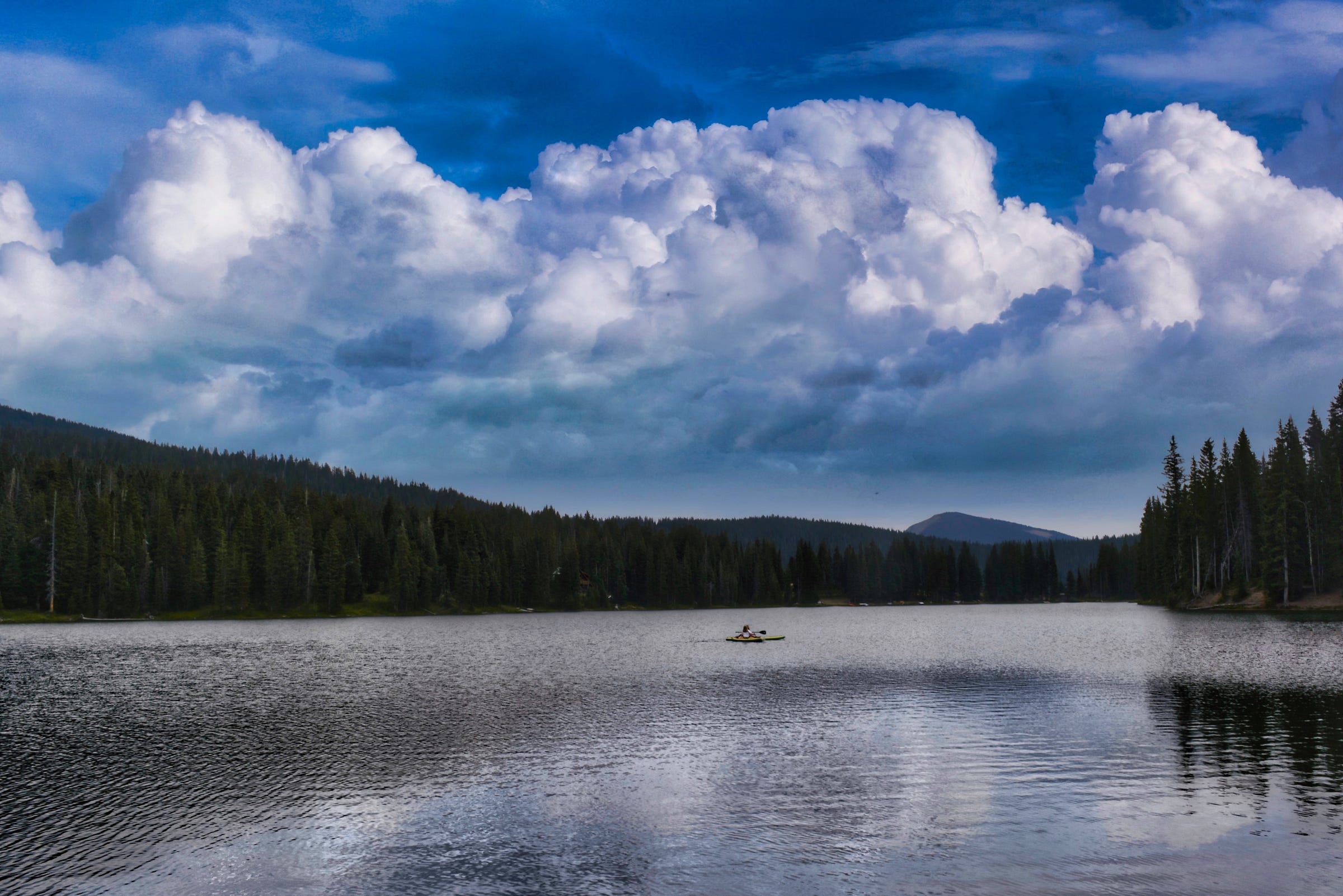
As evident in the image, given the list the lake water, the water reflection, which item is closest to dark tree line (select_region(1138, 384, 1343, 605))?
the lake water

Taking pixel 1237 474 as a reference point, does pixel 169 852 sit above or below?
below

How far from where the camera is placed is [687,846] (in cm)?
2888

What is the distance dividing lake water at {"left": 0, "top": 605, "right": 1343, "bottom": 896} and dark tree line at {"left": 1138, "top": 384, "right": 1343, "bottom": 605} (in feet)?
282

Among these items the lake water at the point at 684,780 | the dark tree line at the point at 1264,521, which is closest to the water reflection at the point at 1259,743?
the lake water at the point at 684,780

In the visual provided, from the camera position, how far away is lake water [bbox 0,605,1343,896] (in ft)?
86.8

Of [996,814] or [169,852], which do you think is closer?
[169,852]

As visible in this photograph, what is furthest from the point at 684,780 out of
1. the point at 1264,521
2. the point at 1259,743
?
the point at 1264,521

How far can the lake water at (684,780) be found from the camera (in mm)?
26453

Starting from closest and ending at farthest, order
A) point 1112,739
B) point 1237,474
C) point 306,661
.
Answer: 1. point 1112,739
2. point 306,661
3. point 1237,474

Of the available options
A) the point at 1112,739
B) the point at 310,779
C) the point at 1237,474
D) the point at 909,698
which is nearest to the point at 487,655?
the point at 909,698

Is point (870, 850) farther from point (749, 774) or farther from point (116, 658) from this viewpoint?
point (116, 658)

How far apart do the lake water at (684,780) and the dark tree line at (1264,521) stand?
282ft

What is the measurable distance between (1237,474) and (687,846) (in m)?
181

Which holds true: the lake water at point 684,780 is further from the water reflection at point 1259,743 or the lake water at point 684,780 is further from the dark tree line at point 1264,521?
the dark tree line at point 1264,521
